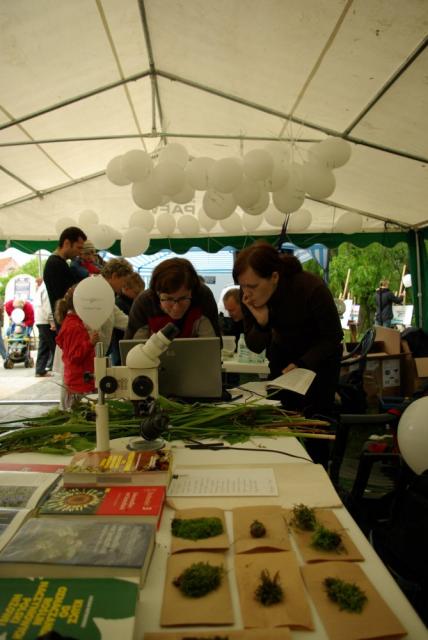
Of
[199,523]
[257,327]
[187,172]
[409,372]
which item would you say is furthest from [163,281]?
[409,372]

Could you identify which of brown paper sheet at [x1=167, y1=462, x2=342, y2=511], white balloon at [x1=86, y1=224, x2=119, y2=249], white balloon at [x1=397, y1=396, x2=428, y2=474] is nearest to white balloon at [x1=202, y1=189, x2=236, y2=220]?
white balloon at [x1=86, y1=224, x2=119, y2=249]

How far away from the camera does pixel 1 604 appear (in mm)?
585

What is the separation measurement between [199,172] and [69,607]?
3.56 metres

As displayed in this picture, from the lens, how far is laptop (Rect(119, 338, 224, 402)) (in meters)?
1.64

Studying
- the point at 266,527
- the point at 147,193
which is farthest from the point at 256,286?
the point at 147,193

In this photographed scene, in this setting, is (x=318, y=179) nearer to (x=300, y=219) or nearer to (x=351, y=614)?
(x=300, y=219)

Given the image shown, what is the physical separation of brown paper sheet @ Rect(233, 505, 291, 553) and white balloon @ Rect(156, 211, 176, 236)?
4.66 m

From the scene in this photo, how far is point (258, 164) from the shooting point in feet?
11.1

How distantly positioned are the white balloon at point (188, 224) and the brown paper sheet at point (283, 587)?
15.8 feet

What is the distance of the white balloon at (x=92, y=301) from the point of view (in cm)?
239

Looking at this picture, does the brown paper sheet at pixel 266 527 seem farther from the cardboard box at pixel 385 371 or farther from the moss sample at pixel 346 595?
the cardboard box at pixel 385 371

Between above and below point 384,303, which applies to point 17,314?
above

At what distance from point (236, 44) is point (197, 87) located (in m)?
0.90

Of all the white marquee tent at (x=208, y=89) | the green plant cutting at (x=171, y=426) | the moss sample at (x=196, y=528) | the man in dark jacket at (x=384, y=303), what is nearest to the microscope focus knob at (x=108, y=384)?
the green plant cutting at (x=171, y=426)
